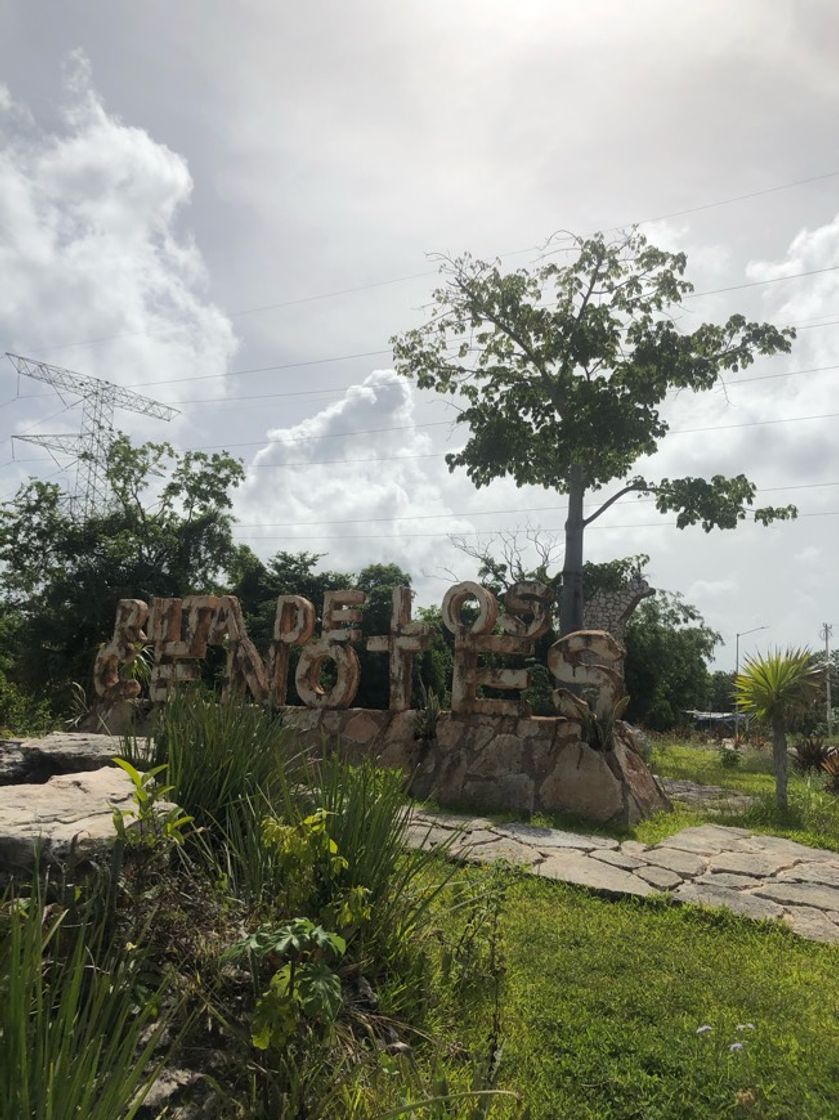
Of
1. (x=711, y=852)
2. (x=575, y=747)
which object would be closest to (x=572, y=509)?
(x=575, y=747)

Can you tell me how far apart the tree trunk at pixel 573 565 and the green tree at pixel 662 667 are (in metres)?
8.46

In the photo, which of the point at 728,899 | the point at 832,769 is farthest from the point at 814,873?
the point at 832,769

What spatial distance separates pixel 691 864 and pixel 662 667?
1984 cm

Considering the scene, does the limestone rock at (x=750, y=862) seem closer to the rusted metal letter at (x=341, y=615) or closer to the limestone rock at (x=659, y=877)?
the limestone rock at (x=659, y=877)

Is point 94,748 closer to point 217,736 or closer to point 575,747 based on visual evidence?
point 217,736

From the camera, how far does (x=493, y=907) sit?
3.92 metres

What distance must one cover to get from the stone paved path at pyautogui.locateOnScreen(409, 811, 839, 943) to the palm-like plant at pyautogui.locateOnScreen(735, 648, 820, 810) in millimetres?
1667

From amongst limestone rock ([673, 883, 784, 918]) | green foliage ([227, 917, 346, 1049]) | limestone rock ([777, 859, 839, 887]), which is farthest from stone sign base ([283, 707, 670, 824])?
green foliage ([227, 917, 346, 1049])

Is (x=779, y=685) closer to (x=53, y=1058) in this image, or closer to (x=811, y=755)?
(x=811, y=755)

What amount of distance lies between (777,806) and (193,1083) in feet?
27.3

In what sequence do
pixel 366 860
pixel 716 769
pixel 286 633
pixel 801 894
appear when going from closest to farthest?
1. pixel 366 860
2. pixel 801 894
3. pixel 286 633
4. pixel 716 769

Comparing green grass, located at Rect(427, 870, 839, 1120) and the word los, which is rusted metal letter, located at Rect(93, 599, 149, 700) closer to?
the word los

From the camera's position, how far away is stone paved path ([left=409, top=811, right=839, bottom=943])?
574 cm

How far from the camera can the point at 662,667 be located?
2586 cm
